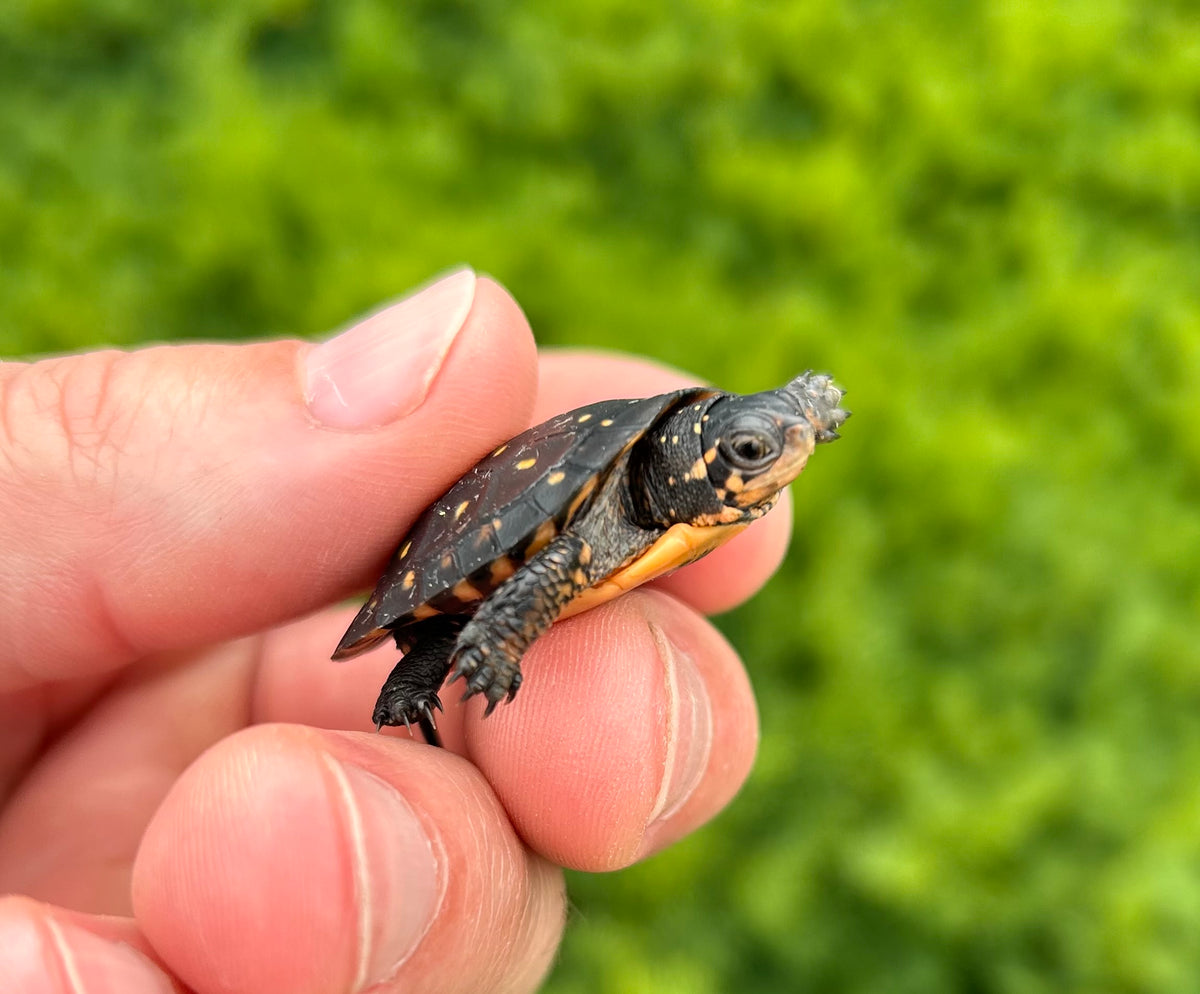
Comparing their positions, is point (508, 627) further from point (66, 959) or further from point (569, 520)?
point (66, 959)

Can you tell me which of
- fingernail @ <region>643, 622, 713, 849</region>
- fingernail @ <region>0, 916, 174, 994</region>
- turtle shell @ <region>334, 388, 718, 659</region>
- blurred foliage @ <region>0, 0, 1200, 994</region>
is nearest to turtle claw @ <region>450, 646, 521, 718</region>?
turtle shell @ <region>334, 388, 718, 659</region>

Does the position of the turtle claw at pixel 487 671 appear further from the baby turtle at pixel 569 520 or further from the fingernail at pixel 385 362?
the fingernail at pixel 385 362

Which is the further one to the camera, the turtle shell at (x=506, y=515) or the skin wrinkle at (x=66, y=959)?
the turtle shell at (x=506, y=515)

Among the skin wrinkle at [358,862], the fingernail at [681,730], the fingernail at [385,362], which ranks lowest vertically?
the fingernail at [681,730]

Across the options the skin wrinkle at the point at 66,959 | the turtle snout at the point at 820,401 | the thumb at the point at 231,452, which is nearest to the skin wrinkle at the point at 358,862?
the skin wrinkle at the point at 66,959

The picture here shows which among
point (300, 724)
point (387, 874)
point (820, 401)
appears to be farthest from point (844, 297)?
point (387, 874)

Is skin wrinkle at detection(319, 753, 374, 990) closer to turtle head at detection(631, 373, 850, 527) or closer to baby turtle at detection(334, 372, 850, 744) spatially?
baby turtle at detection(334, 372, 850, 744)

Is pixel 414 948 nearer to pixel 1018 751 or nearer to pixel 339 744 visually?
pixel 339 744
